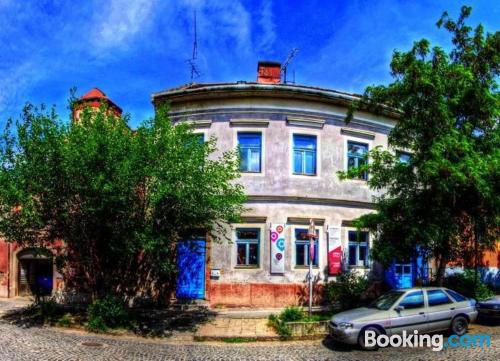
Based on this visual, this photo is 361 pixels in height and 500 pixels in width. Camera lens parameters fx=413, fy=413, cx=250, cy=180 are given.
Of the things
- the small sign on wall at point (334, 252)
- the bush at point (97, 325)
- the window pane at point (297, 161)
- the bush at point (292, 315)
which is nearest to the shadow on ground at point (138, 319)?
the bush at point (97, 325)

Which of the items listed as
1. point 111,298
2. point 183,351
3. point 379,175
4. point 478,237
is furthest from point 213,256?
point 478,237

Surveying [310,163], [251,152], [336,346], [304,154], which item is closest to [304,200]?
[310,163]

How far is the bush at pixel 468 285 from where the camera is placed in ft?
53.6

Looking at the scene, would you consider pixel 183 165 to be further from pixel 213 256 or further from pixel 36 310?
pixel 36 310

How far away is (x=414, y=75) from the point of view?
1216 centimetres

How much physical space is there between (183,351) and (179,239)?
378cm

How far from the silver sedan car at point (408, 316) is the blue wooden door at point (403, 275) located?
20.9 feet

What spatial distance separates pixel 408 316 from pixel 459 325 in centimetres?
185

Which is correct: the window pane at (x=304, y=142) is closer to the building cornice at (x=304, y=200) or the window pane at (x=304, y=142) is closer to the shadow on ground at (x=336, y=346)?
the building cornice at (x=304, y=200)

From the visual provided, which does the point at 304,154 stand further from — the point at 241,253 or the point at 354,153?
the point at 241,253

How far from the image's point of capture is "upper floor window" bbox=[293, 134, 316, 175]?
670 inches

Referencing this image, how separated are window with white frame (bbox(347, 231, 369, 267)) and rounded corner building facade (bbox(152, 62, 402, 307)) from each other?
4 centimetres

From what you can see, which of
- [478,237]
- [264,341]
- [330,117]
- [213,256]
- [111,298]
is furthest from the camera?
[330,117]

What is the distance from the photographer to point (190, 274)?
53.2ft
